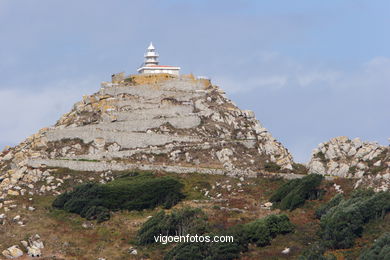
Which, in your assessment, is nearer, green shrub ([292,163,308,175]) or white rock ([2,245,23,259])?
white rock ([2,245,23,259])

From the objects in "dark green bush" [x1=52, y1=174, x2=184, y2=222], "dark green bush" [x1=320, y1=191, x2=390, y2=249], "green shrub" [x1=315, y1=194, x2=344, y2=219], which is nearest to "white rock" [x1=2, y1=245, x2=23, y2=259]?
"dark green bush" [x1=52, y1=174, x2=184, y2=222]

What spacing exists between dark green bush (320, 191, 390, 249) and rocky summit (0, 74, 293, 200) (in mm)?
15956

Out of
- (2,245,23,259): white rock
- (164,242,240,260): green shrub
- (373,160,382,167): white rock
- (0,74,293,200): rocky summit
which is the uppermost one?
(0,74,293,200): rocky summit

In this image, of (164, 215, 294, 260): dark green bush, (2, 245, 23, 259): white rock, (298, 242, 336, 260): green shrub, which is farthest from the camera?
(2, 245, 23, 259): white rock

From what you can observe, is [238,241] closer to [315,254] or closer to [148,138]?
[315,254]

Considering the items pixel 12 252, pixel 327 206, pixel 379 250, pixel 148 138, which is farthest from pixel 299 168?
pixel 12 252

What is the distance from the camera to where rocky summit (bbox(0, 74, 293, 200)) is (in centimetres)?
10530

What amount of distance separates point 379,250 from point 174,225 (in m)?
19.6

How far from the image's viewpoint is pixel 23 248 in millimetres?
89312

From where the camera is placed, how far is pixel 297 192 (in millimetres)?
97375

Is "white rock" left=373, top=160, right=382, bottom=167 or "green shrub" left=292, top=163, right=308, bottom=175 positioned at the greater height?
"green shrub" left=292, top=163, right=308, bottom=175

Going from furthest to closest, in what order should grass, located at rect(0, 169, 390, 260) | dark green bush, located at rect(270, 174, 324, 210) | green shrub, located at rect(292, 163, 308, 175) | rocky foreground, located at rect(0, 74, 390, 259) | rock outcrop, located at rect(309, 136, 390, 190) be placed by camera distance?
green shrub, located at rect(292, 163, 308, 175), rock outcrop, located at rect(309, 136, 390, 190), dark green bush, located at rect(270, 174, 324, 210), rocky foreground, located at rect(0, 74, 390, 259), grass, located at rect(0, 169, 390, 260)

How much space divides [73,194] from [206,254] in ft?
60.1

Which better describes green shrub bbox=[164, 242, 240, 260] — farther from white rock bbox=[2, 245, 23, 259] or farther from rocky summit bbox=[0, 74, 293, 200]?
rocky summit bbox=[0, 74, 293, 200]
